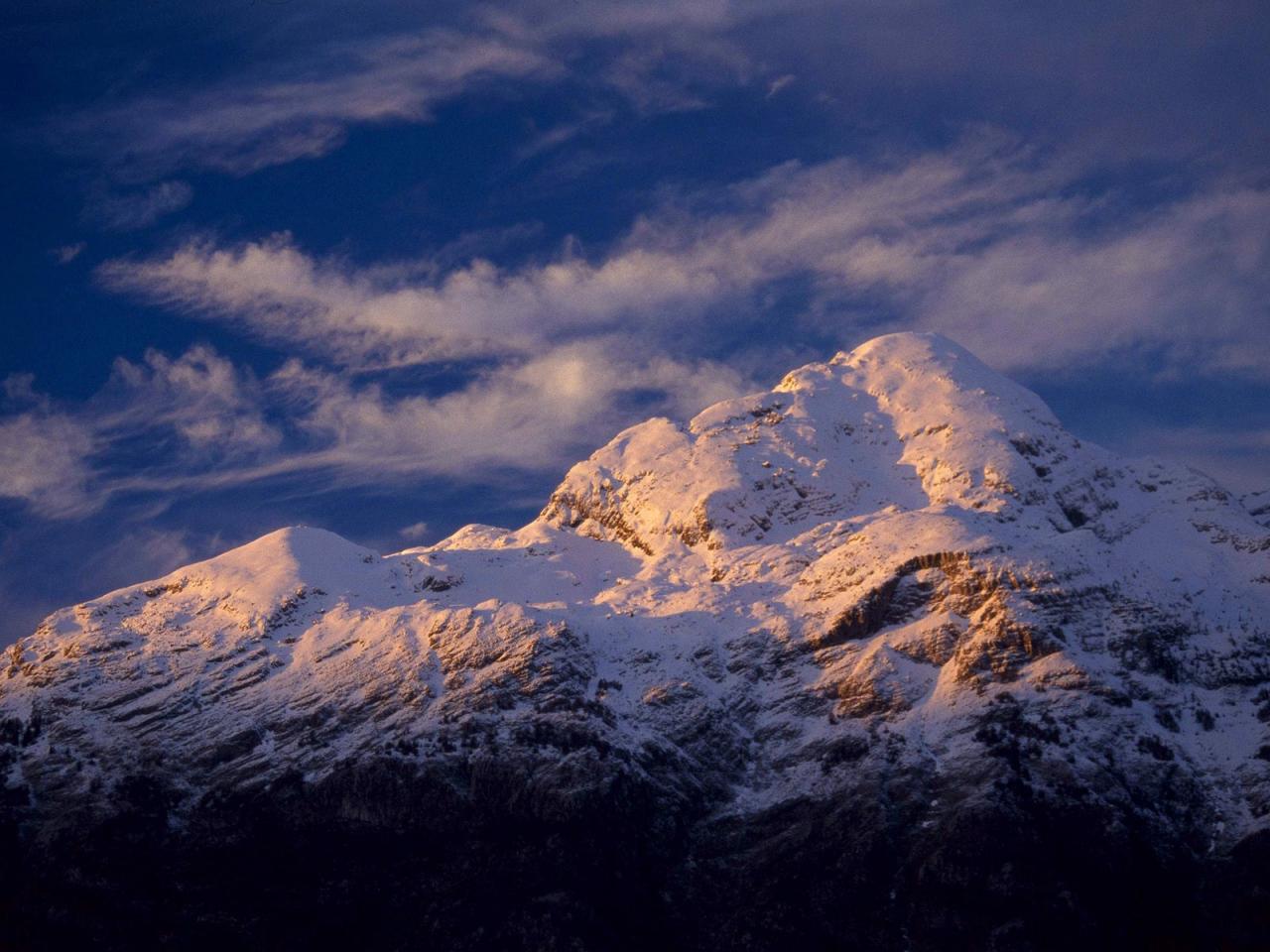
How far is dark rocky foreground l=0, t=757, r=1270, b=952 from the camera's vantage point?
174 meters

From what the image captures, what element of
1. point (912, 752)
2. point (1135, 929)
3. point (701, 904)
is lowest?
point (1135, 929)

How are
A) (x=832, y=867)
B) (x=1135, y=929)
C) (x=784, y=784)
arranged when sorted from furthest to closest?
(x=784, y=784) → (x=832, y=867) → (x=1135, y=929)

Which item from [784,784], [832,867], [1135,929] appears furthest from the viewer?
[784,784]

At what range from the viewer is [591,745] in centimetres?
19812

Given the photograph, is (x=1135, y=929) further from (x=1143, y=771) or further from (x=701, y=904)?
(x=701, y=904)

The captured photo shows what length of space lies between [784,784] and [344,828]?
53.0 metres

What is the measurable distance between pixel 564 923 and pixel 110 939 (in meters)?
53.7

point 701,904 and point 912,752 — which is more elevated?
point 912,752

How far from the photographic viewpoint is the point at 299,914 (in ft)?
622

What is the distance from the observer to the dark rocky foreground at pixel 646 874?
174m

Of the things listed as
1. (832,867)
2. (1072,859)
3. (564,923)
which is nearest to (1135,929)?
(1072,859)

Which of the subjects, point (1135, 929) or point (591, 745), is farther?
point (591, 745)

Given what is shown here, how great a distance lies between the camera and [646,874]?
18825cm

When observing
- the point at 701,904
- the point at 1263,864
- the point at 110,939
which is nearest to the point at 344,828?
the point at 110,939
